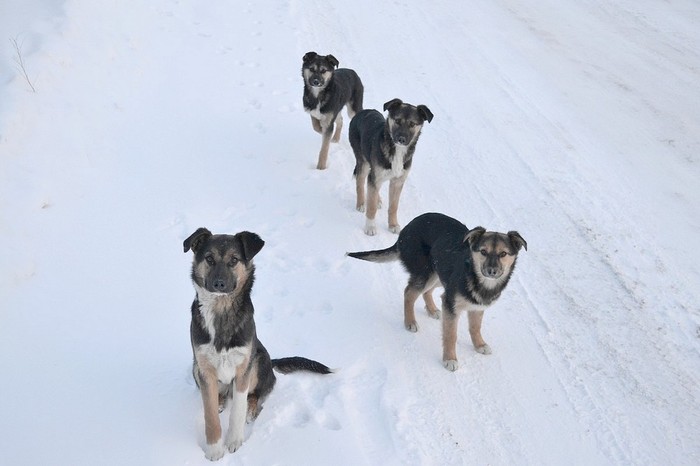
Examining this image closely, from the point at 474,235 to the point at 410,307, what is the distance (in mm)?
1258

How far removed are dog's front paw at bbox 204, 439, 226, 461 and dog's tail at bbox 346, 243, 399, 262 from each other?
2464 mm

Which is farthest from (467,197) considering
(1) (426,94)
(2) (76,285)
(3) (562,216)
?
(2) (76,285)

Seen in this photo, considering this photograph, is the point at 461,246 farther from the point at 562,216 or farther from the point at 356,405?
the point at 562,216

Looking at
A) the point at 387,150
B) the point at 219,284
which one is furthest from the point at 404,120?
the point at 219,284

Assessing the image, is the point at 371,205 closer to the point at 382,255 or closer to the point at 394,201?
the point at 394,201

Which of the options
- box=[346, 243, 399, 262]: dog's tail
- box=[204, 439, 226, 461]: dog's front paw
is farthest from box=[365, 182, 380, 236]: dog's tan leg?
box=[204, 439, 226, 461]: dog's front paw

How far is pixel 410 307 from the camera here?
640 cm

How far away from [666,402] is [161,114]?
853 centimetres

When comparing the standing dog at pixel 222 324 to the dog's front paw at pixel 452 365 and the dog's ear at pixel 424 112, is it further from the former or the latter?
the dog's ear at pixel 424 112

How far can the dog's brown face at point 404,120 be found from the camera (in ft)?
24.1

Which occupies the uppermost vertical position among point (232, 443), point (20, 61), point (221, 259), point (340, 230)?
point (221, 259)

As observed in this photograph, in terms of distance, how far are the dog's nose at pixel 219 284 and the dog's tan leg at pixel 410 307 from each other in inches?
97.6

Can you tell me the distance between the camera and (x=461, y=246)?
586 centimetres

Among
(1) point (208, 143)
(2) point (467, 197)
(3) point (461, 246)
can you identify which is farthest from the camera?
(1) point (208, 143)
